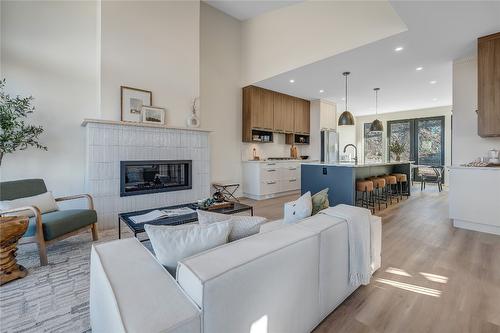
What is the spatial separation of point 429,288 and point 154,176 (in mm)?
4041

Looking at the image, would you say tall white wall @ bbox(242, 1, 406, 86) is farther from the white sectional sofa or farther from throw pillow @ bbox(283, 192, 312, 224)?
the white sectional sofa

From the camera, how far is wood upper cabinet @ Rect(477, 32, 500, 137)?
326cm

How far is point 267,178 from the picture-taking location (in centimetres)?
584

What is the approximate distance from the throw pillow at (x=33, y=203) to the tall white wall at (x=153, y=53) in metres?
1.49

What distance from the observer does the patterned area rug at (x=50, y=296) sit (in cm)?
156

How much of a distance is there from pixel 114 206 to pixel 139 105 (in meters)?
1.73

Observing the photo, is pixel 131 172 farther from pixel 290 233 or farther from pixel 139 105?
pixel 290 233

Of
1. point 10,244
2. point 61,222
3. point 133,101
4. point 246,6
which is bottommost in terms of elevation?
point 10,244

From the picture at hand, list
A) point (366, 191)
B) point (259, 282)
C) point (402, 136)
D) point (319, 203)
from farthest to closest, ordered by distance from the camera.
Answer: point (402, 136), point (366, 191), point (319, 203), point (259, 282)

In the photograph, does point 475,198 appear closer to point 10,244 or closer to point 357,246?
point 357,246

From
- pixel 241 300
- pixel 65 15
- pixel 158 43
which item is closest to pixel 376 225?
pixel 241 300

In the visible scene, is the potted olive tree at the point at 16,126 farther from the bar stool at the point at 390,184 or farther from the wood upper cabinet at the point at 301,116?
the bar stool at the point at 390,184

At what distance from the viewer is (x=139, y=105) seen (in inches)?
157

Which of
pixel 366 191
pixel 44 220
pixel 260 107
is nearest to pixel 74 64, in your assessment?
pixel 44 220
